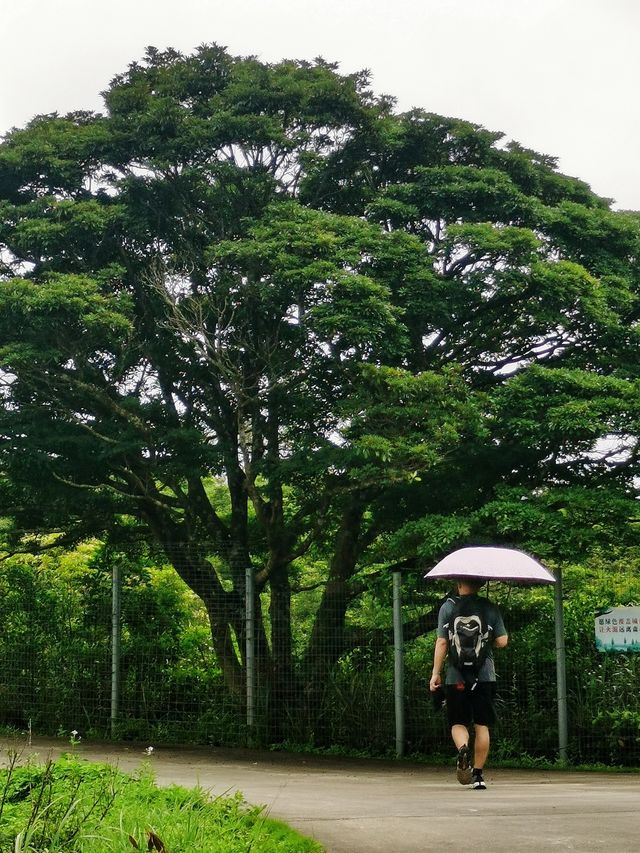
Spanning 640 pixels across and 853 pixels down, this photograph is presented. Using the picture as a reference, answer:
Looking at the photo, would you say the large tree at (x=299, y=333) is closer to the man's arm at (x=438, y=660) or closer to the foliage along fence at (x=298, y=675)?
the foliage along fence at (x=298, y=675)

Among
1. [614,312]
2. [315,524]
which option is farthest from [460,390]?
[315,524]

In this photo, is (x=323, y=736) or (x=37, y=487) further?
(x=37, y=487)

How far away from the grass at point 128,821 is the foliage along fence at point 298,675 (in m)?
6.79

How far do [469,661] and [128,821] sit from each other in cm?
359

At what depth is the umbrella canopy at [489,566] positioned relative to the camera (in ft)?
29.0

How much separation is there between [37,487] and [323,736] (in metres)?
5.07

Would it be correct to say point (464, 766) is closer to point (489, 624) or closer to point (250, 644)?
point (489, 624)

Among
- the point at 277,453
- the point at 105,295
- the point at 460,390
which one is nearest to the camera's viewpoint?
the point at 460,390

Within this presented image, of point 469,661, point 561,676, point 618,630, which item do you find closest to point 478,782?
point 469,661

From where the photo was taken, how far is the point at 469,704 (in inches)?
354

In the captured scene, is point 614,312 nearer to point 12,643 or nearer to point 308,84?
point 308,84

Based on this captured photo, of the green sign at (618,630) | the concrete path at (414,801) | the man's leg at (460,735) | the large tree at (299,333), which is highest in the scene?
the large tree at (299,333)

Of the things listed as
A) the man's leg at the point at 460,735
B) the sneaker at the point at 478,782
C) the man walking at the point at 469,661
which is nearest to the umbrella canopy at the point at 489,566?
the man walking at the point at 469,661

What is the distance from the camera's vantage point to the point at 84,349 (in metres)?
15.0
